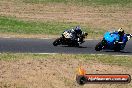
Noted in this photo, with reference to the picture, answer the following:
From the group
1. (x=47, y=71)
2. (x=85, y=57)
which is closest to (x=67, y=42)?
(x=85, y=57)

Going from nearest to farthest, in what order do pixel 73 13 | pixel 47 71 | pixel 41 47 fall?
pixel 47 71
pixel 41 47
pixel 73 13

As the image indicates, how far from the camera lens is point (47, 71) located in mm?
20406

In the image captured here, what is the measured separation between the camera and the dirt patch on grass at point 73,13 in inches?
1581

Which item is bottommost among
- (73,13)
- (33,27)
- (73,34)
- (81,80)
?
(73,13)

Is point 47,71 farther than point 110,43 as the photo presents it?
No

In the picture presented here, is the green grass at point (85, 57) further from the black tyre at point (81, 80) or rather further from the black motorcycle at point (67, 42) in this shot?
the black tyre at point (81, 80)

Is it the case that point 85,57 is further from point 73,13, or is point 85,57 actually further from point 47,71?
point 73,13

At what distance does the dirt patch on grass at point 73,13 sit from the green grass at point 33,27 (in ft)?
6.93

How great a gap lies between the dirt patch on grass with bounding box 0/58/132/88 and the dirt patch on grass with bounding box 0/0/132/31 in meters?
16.0

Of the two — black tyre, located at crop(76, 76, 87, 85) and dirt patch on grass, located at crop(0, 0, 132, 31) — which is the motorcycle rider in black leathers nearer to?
black tyre, located at crop(76, 76, 87, 85)

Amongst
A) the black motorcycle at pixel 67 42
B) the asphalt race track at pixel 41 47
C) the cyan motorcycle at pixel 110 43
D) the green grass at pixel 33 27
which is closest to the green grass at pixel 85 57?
the asphalt race track at pixel 41 47

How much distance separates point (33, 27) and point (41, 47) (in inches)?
348

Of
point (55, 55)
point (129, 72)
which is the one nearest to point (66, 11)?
point (55, 55)

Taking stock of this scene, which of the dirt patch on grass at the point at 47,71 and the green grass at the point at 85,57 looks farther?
the green grass at the point at 85,57
